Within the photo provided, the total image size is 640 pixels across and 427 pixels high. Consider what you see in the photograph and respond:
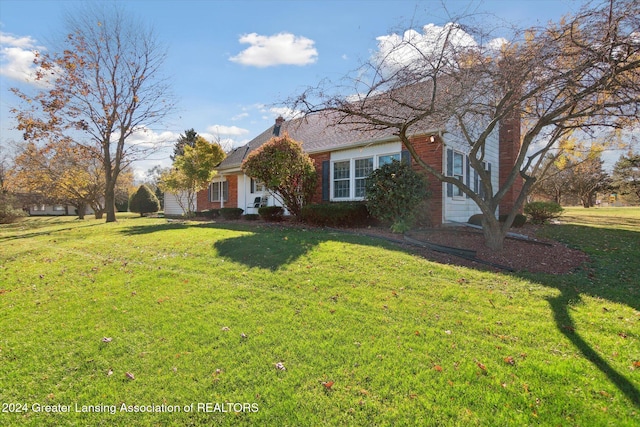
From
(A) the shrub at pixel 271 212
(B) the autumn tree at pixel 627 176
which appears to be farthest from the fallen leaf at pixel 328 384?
(B) the autumn tree at pixel 627 176

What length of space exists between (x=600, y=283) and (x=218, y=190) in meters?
18.0

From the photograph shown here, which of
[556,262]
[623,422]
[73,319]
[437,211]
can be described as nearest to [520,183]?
[437,211]

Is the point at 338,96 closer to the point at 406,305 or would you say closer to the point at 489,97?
the point at 489,97

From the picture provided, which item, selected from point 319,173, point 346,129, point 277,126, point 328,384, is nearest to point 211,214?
point 277,126

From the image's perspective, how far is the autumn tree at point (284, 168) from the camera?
11.3 m

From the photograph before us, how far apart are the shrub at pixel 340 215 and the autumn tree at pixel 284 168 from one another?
1.26 meters

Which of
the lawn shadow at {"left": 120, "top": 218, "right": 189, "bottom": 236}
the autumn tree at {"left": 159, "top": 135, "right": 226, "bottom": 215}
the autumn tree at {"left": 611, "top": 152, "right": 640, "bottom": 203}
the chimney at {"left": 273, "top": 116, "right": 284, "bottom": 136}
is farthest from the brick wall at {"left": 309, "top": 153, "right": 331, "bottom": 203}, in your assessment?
the autumn tree at {"left": 611, "top": 152, "right": 640, "bottom": 203}

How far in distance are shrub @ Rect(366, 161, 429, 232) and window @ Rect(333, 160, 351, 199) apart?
295cm

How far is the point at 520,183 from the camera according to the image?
15.3 meters

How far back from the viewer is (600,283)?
5.74 meters

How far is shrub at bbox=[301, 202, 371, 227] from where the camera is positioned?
417 inches

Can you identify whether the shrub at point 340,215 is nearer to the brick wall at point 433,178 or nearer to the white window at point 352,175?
the white window at point 352,175

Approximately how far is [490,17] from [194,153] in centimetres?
1364

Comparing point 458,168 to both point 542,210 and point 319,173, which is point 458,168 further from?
point 319,173
